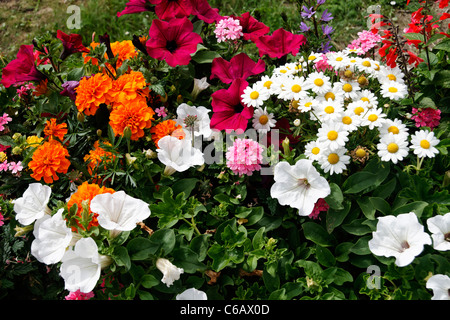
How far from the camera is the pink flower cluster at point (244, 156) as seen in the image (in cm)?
164

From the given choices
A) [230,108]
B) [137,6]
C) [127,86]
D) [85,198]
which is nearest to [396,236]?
[230,108]

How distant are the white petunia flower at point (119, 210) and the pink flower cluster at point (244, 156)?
0.39 meters

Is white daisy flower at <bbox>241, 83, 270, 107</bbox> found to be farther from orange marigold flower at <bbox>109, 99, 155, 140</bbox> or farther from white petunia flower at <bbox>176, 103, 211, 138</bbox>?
orange marigold flower at <bbox>109, 99, 155, 140</bbox>

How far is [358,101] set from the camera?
1607 mm

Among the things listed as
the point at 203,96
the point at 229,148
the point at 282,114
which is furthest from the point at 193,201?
the point at 203,96

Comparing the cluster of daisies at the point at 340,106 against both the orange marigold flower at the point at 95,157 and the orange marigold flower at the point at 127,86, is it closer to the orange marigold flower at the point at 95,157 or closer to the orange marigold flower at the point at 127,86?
the orange marigold flower at the point at 127,86

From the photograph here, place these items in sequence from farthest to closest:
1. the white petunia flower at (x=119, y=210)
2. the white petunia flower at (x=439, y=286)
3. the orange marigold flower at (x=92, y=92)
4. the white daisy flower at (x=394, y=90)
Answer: the orange marigold flower at (x=92, y=92), the white daisy flower at (x=394, y=90), the white petunia flower at (x=119, y=210), the white petunia flower at (x=439, y=286)

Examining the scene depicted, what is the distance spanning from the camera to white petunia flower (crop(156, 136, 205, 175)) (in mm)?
1703

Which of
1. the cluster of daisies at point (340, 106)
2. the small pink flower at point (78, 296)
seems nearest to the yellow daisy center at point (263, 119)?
the cluster of daisies at point (340, 106)

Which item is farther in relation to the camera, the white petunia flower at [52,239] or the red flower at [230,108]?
the red flower at [230,108]

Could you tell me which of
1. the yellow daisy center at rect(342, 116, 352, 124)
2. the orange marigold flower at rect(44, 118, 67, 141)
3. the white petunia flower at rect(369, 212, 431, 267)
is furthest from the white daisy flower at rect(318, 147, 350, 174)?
the orange marigold flower at rect(44, 118, 67, 141)
